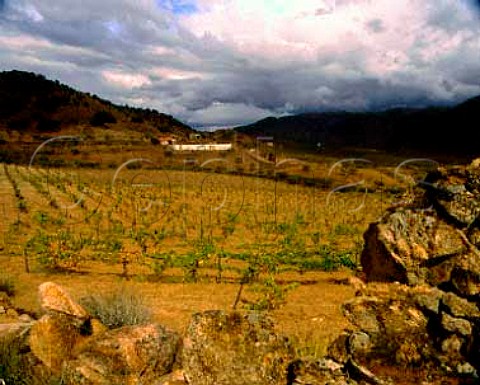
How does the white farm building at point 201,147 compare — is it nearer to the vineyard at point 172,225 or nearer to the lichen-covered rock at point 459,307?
the vineyard at point 172,225

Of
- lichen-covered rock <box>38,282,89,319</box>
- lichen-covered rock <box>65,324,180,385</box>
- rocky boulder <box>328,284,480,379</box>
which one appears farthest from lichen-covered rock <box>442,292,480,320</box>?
lichen-covered rock <box>38,282,89,319</box>

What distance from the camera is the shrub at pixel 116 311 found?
7.53 m

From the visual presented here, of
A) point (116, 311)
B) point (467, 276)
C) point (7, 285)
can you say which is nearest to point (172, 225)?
point (7, 285)

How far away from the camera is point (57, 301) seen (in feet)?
21.9

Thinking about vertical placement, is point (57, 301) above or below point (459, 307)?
below

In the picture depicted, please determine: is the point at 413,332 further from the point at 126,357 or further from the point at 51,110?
the point at 51,110

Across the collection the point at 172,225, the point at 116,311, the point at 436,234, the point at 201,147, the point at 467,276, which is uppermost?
the point at 436,234

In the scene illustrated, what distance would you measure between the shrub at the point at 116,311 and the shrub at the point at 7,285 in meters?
4.39

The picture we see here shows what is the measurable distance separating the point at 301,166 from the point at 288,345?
206 feet

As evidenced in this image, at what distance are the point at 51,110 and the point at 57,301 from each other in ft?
280

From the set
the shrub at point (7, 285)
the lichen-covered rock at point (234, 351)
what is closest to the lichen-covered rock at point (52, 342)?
the lichen-covered rock at point (234, 351)

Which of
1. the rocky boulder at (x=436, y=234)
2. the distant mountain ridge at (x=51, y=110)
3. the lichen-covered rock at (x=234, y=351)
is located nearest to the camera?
the lichen-covered rock at (x=234, y=351)

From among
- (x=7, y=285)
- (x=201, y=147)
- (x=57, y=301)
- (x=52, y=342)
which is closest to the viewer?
(x=52, y=342)

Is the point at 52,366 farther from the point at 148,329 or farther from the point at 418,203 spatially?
the point at 418,203
